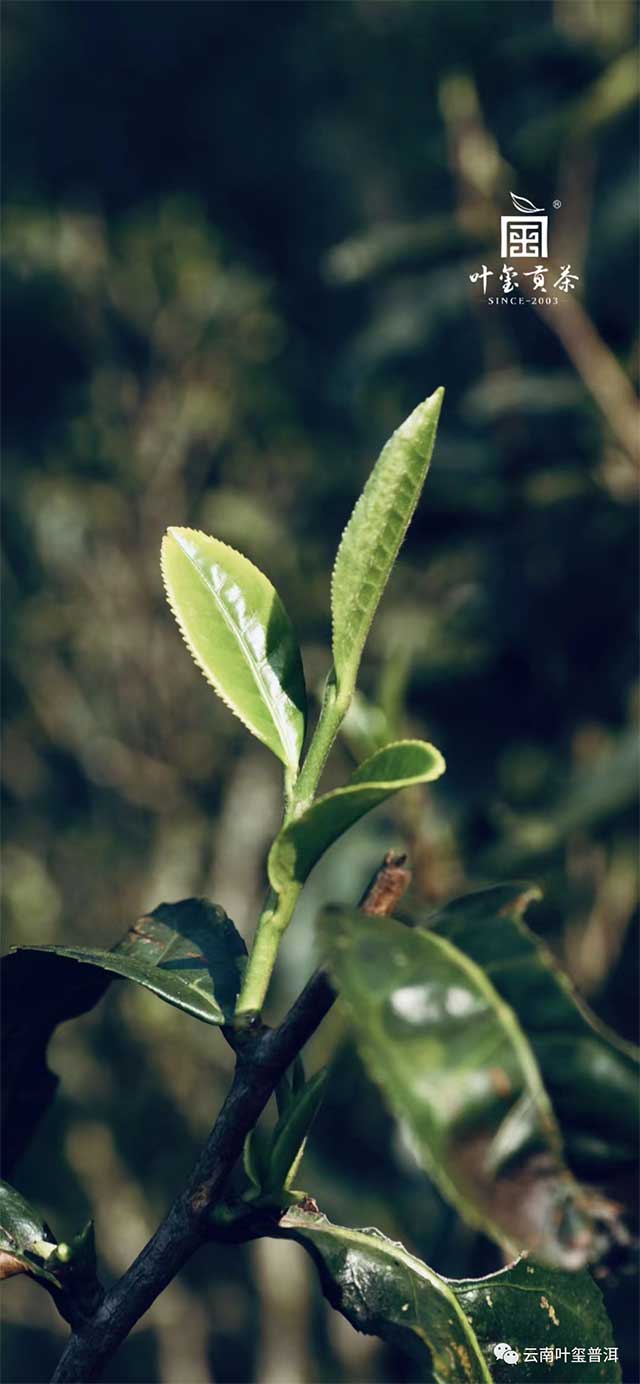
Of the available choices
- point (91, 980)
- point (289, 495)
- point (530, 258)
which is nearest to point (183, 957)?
point (91, 980)

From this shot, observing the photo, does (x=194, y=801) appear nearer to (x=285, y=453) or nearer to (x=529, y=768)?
(x=285, y=453)

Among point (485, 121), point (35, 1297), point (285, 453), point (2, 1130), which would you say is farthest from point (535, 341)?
point (35, 1297)

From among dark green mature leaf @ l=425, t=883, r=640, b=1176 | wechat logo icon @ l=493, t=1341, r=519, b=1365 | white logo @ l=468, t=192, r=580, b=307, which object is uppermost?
white logo @ l=468, t=192, r=580, b=307

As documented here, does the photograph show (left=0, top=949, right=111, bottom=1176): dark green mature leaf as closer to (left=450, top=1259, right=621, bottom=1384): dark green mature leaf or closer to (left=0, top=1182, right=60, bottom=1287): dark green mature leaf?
(left=0, top=1182, right=60, bottom=1287): dark green mature leaf

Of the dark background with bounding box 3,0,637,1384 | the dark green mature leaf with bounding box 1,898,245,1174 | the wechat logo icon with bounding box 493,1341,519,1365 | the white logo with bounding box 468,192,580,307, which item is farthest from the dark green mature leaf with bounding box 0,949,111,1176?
the white logo with bounding box 468,192,580,307

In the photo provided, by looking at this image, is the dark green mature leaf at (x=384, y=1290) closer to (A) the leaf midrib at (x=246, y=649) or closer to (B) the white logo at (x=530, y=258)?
(A) the leaf midrib at (x=246, y=649)
